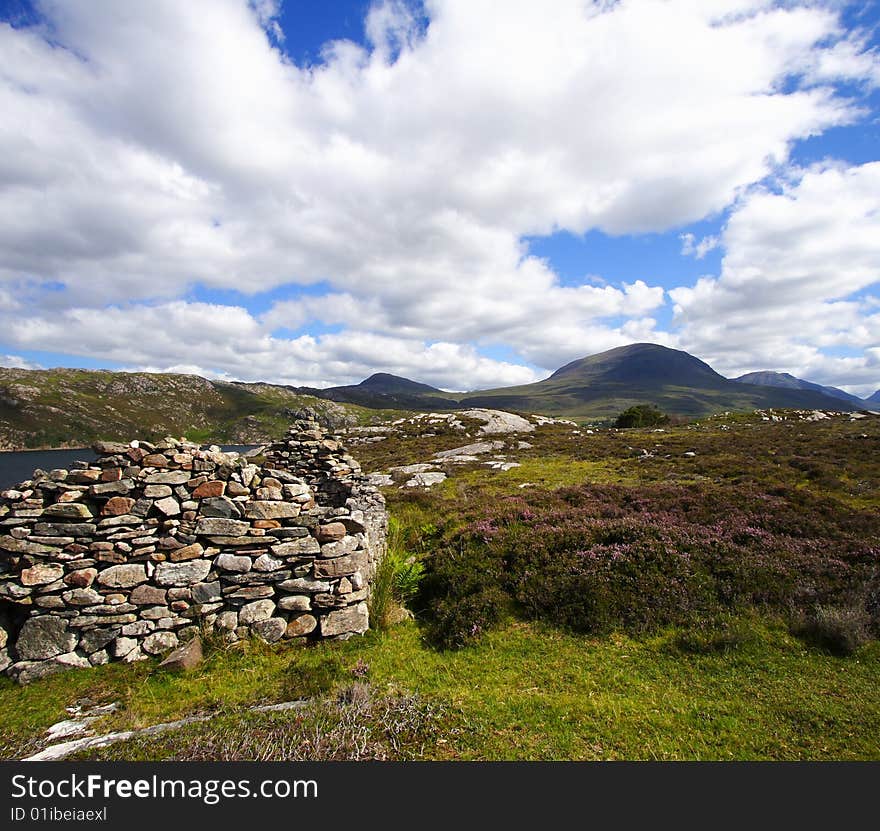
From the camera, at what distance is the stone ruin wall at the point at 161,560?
7.73 m

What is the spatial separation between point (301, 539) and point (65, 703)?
431 centimetres

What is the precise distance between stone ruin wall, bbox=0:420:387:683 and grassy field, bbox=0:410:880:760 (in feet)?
1.79

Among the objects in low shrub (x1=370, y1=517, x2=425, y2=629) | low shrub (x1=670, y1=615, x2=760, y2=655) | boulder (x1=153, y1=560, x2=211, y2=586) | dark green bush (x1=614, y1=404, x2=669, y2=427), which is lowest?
low shrub (x1=370, y1=517, x2=425, y2=629)

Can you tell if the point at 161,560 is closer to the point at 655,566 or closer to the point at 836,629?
the point at 655,566

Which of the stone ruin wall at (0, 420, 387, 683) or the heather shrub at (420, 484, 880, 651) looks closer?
the stone ruin wall at (0, 420, 387, 683)

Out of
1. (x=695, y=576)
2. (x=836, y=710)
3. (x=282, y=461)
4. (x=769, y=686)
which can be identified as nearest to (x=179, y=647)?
(x=282, y=461)

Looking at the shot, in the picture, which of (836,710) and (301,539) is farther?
(301,539)

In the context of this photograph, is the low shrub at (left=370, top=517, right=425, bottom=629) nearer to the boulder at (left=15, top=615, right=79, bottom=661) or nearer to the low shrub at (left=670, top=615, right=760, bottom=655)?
the boulder at (left=15, top=615, right=79, bottom=661)

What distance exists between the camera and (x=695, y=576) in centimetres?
1079

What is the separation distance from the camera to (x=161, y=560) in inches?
335

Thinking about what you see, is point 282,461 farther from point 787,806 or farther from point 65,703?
point 787,806

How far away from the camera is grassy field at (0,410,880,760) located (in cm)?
570

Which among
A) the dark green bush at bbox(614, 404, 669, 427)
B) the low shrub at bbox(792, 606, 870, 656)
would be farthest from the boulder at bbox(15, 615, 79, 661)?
the dark green bush at bbox(614, 404, 669, 427)

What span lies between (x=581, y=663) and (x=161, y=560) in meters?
8.70
